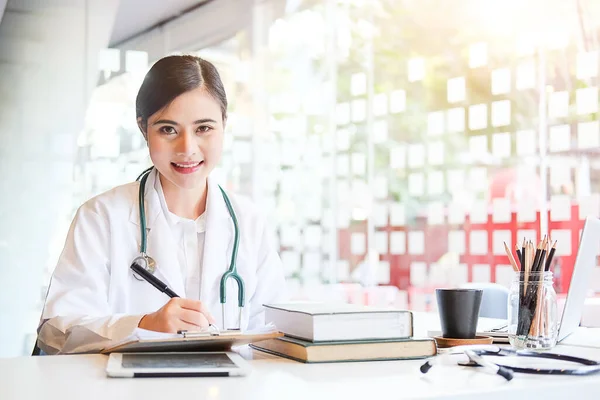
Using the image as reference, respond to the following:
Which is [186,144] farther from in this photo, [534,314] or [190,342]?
[534,314]

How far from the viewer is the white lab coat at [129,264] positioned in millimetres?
1555

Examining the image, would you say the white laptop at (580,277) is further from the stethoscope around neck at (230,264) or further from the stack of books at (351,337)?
the stethoscope around neck at (230,264)

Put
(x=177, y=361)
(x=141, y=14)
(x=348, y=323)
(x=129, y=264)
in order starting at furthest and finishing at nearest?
(x=141, y=14) < (x=129, y=264) < (x=348, y=323) < (x=177, y=361)

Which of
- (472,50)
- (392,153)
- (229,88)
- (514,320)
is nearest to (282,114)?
(229,88)

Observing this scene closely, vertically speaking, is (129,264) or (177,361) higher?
(129,264)

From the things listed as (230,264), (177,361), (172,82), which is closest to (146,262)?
(230,264)

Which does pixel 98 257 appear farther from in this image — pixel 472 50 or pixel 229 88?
→ pixel 472 50

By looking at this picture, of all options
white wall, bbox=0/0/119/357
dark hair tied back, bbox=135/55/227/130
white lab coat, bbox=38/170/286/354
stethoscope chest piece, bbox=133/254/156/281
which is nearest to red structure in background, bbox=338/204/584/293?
white wall, bbox=0/0/119/357

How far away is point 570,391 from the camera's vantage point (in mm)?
1053

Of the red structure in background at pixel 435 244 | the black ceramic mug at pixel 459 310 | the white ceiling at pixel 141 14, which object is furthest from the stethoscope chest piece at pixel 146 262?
the red structure in background at pixel 435 244

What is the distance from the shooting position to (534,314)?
1414mm

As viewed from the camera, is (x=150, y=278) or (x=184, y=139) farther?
(x=184, y=139)

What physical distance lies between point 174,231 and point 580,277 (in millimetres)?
861

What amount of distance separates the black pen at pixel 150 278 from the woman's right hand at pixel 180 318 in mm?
152
